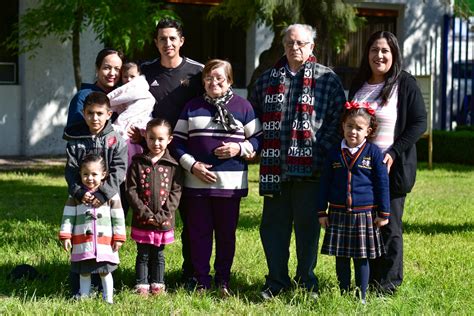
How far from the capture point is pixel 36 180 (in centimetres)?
1287

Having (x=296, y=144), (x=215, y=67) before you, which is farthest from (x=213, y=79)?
(x=296, y=144)

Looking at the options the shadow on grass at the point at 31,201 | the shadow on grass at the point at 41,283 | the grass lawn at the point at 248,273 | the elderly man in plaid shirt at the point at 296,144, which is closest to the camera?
the grass lawn at the point at 248,273

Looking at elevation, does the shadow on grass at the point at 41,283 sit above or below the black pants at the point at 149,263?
below

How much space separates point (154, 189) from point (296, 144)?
39.3 inches

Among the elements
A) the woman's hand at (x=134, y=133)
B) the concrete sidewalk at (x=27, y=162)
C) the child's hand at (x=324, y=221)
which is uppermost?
the woman's hand at (x=134, y=133)

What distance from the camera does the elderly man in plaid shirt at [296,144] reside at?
5.69 meters

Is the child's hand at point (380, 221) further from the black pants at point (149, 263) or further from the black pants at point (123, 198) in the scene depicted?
the black pants at point (123, 198)

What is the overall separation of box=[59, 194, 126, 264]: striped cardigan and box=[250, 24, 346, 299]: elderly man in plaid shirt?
3.46ft

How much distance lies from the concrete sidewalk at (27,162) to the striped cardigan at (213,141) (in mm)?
9379

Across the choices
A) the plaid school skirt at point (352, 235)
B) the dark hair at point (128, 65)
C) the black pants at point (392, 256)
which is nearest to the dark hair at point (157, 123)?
the dark hair at point (128, 65)

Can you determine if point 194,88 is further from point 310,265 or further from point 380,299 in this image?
point 380,299

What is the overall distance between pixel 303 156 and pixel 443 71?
51.5 feet

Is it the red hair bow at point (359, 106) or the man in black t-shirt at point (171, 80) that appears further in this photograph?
the man in black t-shirt at point (171, 80)

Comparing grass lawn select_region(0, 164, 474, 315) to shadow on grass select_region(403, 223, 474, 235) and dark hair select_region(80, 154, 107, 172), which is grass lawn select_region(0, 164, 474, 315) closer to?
shadow on grass select_region(403, 223, 474, 235)
